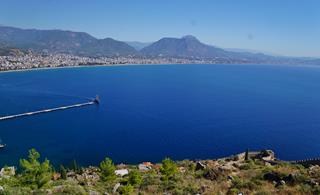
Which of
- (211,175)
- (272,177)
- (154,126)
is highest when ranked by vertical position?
(272,177)

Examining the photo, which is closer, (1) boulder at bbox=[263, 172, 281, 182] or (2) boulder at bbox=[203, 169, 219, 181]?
(1) boulder at bbox=[263, 172, 281, 182]

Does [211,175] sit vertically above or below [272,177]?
below

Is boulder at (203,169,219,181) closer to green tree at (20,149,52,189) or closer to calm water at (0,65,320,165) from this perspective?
green tree at (20,149,52,189)

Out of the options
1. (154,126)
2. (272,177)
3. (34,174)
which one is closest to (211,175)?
(272,177)

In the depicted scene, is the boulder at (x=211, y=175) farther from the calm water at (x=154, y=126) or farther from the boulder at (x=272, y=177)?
the calm water at (x=154, y=126)

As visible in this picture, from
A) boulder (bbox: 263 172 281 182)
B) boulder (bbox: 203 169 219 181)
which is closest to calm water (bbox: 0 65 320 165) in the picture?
boulder (bbox: 203 169 219 181)

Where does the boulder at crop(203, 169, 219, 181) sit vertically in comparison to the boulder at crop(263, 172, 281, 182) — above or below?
below

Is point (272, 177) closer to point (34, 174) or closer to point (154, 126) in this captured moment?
point (34, 174)

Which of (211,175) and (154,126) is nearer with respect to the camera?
(211,175)

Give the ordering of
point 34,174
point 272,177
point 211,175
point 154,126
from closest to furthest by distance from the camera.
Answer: point 272,177, point 34,174, point 211,175, point 154,126

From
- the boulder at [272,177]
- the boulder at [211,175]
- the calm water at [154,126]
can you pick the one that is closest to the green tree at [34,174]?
the boulder at [211,175]

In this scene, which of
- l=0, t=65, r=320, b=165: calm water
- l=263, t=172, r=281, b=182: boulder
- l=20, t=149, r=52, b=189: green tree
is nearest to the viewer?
l=263, t=172, r=281, b=182: boulder

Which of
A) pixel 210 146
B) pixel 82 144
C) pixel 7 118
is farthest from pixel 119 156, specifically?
pixel 7 118

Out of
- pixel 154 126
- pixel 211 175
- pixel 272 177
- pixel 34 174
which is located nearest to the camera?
pixel 272 177
